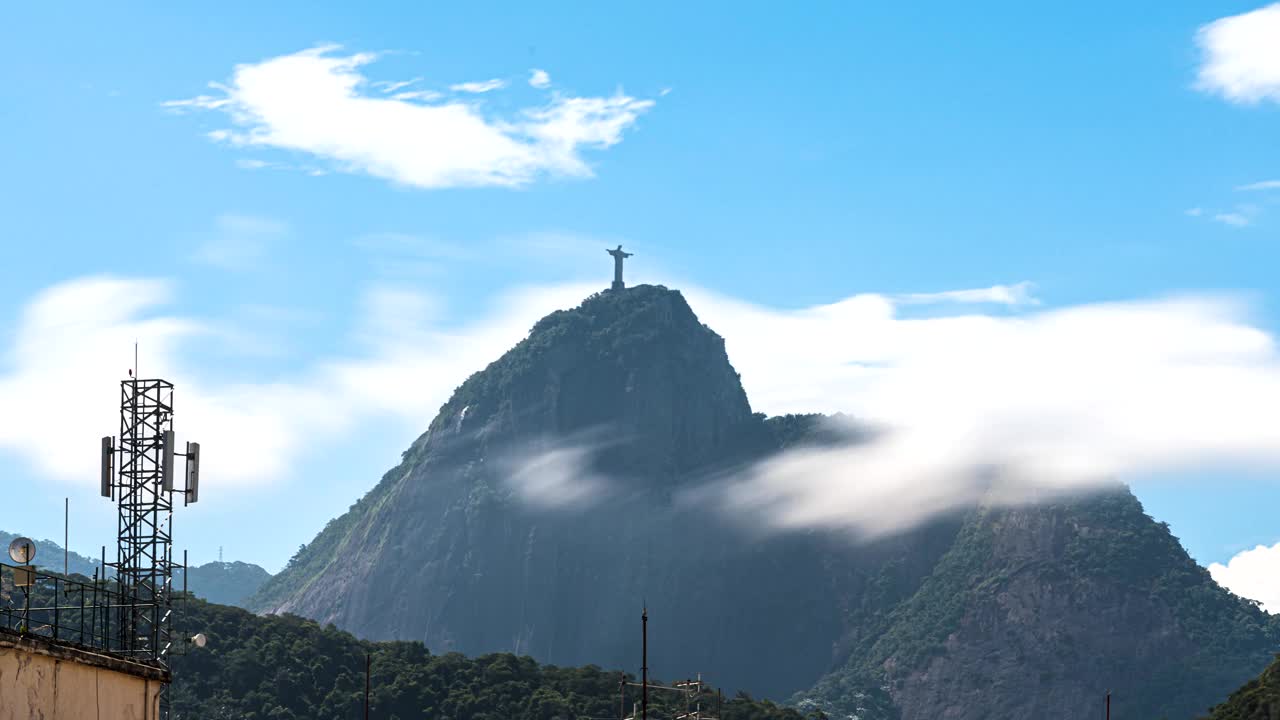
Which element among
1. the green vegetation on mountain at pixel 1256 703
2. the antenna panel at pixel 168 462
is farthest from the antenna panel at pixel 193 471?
the green vegetation on mountain at pixel 1256 703

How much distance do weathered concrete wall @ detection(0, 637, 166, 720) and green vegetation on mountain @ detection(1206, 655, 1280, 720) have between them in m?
134

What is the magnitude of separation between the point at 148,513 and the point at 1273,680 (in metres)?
143

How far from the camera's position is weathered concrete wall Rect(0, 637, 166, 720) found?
44.2 meters

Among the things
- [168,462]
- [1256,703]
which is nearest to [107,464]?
[168,462]

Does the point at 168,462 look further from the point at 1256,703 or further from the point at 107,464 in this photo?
the point at 1256,703

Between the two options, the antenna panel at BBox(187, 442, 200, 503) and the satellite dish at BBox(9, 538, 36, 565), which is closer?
the satellite dish at BBox(9, 538, 36, 565)

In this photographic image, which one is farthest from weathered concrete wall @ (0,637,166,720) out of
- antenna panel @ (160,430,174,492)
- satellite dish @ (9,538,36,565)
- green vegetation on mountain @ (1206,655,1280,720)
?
green vegetation on mountain @ (1206,655,1280,720)

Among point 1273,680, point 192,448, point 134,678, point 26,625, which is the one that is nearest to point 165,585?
point 192,448

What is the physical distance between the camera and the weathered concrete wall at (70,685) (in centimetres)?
4425

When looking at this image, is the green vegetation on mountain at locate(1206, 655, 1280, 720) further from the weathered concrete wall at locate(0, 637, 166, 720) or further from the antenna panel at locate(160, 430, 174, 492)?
the weathered concrete wall at locate(0, 637, 166, 720)

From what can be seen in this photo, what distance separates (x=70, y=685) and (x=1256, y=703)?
493 ft

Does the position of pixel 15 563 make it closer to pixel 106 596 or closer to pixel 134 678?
pixel 134 678

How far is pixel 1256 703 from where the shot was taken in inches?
7008

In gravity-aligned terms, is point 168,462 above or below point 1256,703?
above
